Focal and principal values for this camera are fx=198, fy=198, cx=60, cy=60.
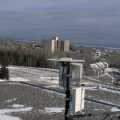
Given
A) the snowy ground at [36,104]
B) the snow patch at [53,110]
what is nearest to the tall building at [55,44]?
the snowy ground at [36,104]

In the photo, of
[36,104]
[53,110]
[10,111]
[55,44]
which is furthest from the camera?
[55,44]

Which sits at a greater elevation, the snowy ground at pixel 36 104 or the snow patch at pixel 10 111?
the snow patch at pixel 10 111

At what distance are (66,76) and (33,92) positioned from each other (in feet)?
30.0

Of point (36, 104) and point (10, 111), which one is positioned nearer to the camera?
point (10, 111)

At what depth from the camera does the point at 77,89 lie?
3.35 meters

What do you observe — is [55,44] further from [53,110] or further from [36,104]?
[53,110]

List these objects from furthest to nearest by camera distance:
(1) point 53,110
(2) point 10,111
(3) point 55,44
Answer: (3) point 55,44 → (1) point 53,110 → (2) point 10,111

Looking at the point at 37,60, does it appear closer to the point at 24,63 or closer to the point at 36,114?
the point at 24,63

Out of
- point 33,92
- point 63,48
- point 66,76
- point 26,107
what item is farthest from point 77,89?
point 63,48

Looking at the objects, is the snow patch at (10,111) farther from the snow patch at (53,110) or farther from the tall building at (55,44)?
the tall building at (55,44)

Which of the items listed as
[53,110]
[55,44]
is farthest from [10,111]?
[55,44]

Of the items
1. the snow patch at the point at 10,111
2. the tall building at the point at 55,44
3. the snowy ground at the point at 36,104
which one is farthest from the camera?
the tall building at the point at 55,44

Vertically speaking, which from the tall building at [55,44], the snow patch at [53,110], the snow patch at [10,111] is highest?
the tall building at [55,44]

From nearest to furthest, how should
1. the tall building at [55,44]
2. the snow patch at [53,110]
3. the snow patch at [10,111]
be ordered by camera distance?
the snow patch at [10,111]
the snow patch at [53,110]
the tall building at [55,44]
